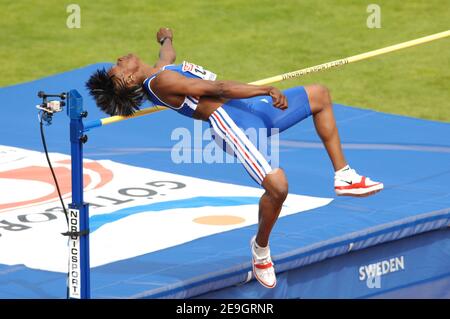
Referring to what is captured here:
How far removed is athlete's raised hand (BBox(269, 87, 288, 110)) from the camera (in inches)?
334

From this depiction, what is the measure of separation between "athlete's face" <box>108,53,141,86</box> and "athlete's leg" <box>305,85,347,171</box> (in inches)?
45.4

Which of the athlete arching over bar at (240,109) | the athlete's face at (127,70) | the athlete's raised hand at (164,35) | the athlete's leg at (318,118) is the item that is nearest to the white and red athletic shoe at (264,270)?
the athlete arching over bar at (240,109)

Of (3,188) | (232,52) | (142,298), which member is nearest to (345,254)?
(142,298)

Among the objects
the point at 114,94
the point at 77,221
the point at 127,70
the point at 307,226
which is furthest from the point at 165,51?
the point at 307,226

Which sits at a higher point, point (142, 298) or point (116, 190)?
point (116, 190)

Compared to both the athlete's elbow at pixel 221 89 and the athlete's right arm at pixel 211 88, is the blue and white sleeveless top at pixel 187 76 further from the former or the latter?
the athlete's elbow at pixel 221 89

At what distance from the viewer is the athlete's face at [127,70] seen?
8898mm

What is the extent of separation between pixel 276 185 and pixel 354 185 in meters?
0.60

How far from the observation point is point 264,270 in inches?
352

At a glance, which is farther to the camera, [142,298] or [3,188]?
[3,188]

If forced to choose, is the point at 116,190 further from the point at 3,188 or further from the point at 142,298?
the point at 142,298

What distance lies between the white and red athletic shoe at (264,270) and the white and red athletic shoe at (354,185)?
670mm

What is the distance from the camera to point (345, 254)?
9766 mm

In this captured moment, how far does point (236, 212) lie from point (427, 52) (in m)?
6.21
